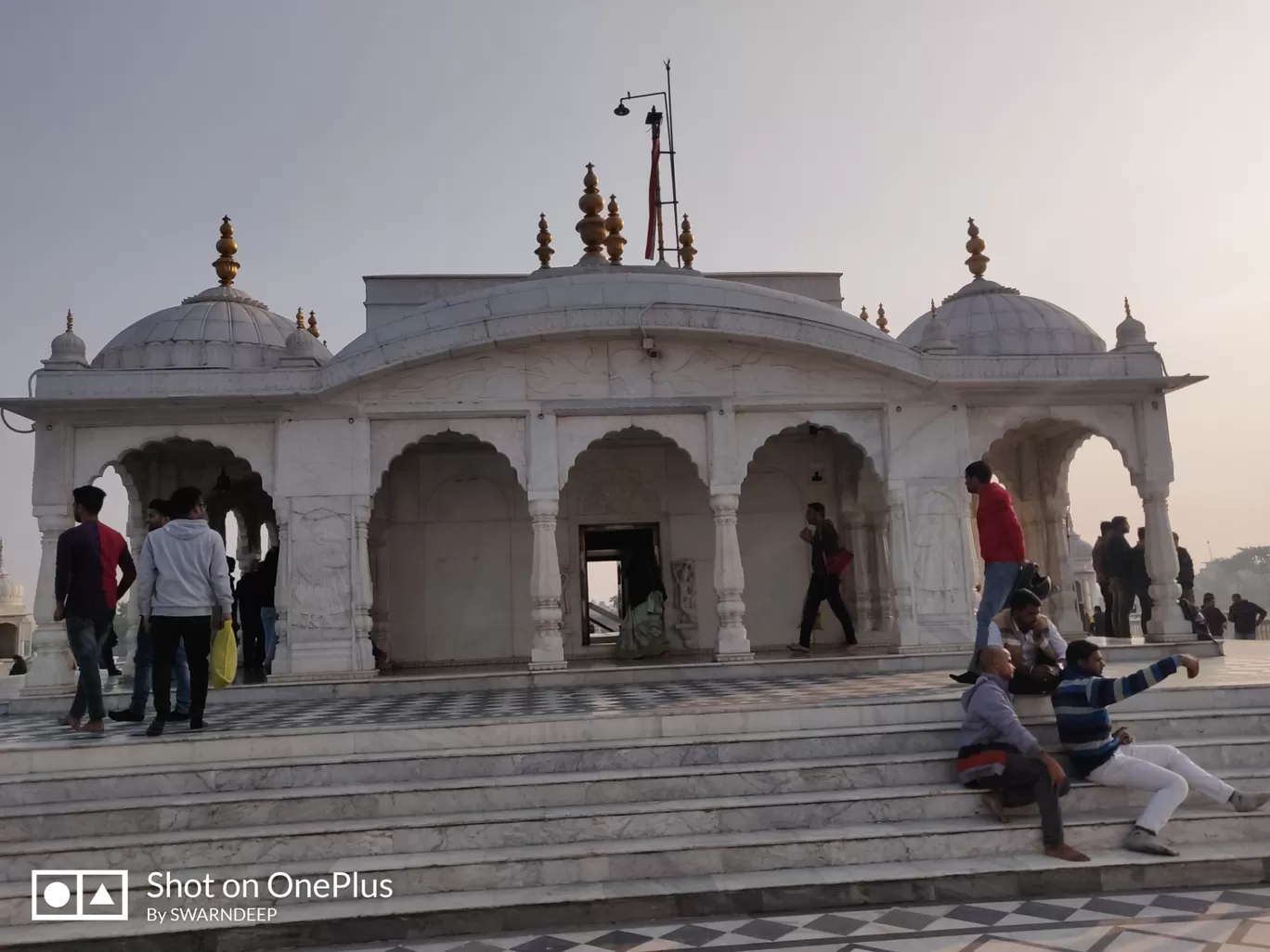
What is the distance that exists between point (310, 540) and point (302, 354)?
2378mm

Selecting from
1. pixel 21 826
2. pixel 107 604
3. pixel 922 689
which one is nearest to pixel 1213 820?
pixel 922 689

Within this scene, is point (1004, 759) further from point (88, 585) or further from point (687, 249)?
point (687, 249)

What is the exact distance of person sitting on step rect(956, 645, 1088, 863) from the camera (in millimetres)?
5965

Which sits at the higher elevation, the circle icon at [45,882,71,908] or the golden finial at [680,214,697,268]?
the golden finial at [680,214,697,268]

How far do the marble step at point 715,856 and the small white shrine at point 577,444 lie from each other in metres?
5.94

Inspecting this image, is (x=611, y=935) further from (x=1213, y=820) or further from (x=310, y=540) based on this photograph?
(x=310, y=540)

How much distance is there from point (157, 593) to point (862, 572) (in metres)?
10.7

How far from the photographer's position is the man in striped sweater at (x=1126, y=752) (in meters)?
6.04

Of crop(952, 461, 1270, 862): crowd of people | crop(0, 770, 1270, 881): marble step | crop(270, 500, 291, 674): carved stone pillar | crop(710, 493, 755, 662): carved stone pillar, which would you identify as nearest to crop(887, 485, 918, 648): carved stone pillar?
crop(710, 493, 755, 662): carved stone pillar

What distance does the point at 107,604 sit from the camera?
8031 mm

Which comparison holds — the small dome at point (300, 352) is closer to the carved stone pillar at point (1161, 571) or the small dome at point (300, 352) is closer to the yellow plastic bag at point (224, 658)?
the yellow plastic bag at point (224, 658)

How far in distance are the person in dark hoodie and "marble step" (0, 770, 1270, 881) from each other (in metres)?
8.24

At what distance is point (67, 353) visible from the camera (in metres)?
12.3

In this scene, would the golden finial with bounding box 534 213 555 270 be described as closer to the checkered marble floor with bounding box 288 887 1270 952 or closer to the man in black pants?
the man in black pants
